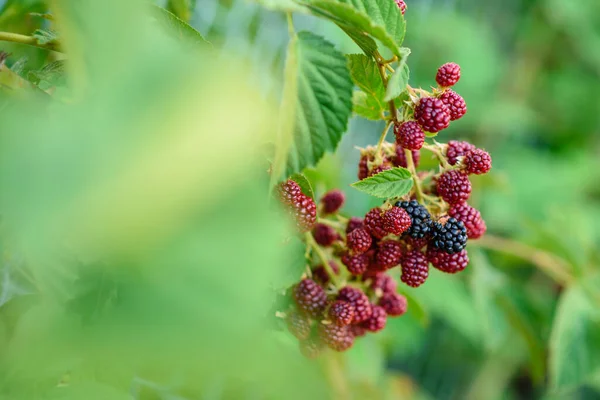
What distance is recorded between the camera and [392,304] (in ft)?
1.86

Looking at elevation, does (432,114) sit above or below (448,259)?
above

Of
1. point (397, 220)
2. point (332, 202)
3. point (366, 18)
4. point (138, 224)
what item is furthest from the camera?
A: point (332, 202)

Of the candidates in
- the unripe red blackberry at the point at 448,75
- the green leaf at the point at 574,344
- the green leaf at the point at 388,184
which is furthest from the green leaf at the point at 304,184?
the green leaf at the point at 574,344

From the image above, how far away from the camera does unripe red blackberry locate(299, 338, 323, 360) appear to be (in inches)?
21.2

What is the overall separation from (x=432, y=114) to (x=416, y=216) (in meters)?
0.09

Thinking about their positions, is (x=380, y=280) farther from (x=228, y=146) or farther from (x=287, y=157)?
(x=228, y=146)

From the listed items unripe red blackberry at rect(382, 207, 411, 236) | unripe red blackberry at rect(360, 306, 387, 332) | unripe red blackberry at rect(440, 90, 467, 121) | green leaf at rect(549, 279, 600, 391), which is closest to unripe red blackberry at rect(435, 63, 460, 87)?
unripe red blackberry at rect(440, 90, 467, 121)

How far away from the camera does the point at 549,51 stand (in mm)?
2688

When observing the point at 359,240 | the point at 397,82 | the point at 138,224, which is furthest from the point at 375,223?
the point at 138,224

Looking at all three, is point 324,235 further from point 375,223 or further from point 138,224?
point 138,224

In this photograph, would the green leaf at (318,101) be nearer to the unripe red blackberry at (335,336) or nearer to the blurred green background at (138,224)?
the blurred green background at (138,224)

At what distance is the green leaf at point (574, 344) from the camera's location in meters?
0.97

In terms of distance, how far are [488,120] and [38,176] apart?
2346 mm

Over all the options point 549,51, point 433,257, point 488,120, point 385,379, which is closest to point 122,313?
point 433,257
